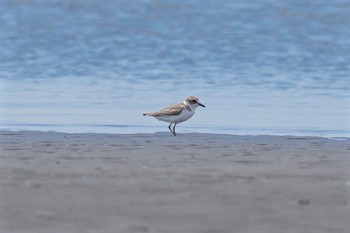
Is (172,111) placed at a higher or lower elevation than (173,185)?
higher

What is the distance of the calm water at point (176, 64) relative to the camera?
1605 cm

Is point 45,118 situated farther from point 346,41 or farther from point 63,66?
point 346,41

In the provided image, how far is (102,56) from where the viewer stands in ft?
83.6

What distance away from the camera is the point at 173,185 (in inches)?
400

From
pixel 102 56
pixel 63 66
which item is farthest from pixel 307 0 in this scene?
pixel 63 66

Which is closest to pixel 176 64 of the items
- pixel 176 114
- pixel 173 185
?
pixel 176 114

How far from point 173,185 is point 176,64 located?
13742 mm

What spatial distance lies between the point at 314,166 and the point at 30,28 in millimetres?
20956

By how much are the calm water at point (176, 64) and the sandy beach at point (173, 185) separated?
1951 mm

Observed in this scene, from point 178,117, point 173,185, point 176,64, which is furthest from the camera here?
point 176,64

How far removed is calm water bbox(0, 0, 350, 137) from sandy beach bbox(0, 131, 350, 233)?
1951mm

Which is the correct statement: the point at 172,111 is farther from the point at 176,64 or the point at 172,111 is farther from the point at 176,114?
the point at 176,64

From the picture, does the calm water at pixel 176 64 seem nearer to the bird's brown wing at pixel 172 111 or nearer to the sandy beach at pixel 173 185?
the bird's brown wing at pixel 172 111

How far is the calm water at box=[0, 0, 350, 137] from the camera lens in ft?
52.6
